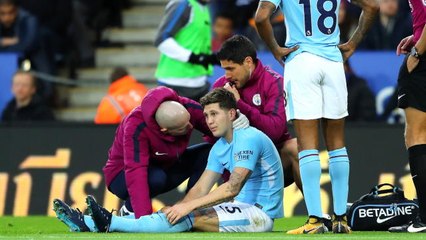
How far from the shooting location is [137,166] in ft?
36.8

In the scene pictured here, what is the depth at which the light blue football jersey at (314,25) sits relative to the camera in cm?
1066

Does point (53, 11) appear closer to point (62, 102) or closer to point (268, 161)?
point (62, 102)

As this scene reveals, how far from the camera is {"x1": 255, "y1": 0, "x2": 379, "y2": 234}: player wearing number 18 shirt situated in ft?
34.7

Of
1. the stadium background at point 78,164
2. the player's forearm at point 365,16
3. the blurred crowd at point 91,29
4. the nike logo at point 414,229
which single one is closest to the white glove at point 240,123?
the player's forearm at point 365,16

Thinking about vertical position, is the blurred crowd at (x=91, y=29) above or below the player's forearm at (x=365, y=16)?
below

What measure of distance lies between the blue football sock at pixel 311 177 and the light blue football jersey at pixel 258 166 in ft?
1.49

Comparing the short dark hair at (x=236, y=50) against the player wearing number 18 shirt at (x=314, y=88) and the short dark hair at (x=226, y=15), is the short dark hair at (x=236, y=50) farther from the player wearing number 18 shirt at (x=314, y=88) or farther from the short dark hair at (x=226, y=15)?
the short dark hair at (x=226, y=15)

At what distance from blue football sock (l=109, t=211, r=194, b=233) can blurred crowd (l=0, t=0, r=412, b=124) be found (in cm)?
498

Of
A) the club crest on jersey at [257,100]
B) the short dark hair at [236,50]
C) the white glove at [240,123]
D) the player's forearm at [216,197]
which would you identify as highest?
the short dark hair at [236,50]

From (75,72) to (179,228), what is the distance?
7853 millimetres

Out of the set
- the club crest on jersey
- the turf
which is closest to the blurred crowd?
the club crest on jersey

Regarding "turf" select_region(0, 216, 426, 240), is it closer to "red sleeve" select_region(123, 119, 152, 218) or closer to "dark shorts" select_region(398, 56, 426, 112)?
"red sleeve" select_region(123, 119, 152, 218)

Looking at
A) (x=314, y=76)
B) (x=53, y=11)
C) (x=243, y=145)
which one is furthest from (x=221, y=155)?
(x=53, y=11)

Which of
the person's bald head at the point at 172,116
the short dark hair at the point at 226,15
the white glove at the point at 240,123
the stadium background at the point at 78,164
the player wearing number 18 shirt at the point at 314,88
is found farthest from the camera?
the short dark hair at the point at 226,15
